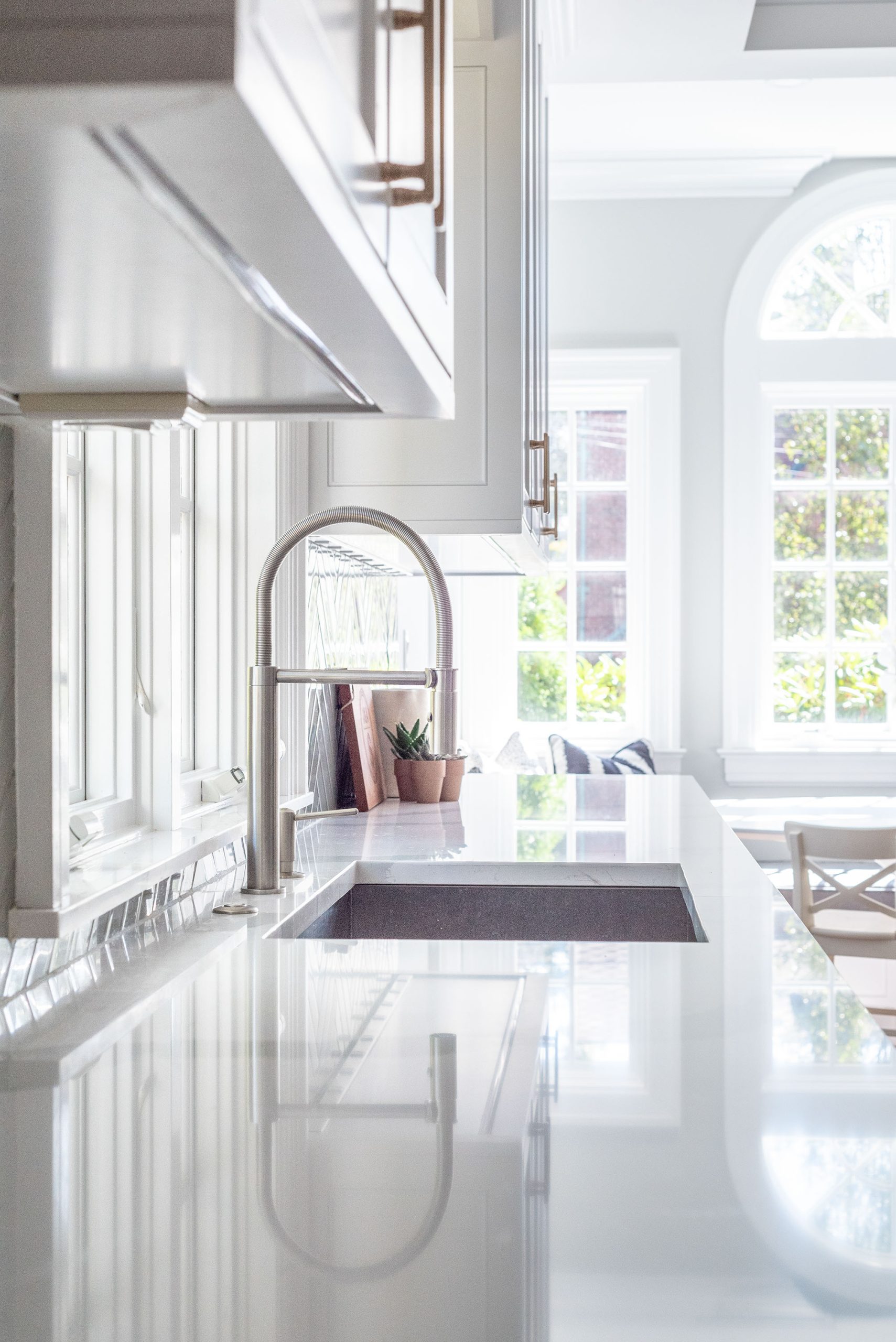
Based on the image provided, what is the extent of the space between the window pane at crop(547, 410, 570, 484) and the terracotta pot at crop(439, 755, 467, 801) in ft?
9.62

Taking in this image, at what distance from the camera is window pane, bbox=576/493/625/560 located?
17.7ft

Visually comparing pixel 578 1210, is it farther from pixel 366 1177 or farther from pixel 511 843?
pixel 511 843

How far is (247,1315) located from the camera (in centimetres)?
49

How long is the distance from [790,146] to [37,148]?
5253mm

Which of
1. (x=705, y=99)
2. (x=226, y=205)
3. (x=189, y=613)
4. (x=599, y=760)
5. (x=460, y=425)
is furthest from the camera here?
(x=599, y=760)

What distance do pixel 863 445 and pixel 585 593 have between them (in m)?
1.36

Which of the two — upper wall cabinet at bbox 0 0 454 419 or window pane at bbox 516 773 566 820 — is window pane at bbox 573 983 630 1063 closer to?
upper wall cabinet at bbox 0 0 454 419

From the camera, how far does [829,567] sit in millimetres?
5320

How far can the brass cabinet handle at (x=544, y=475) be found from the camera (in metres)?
2.34

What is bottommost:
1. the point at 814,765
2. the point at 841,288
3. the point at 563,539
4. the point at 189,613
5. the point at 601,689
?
the point at 814,765

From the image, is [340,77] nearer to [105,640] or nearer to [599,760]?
[105,640]

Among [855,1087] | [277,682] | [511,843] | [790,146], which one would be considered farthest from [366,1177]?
[790,146]

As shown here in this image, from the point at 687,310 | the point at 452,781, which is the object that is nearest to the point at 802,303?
the point at 687,310

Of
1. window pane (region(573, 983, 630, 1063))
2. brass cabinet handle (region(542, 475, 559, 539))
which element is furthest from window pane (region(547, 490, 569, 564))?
window pane (region(573, 983, 630, 1063))
